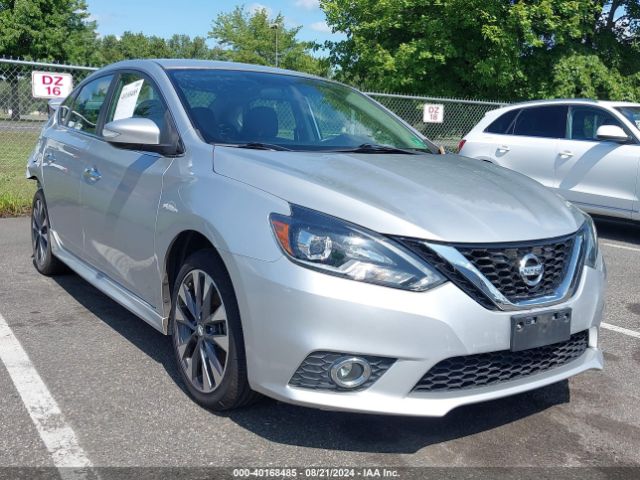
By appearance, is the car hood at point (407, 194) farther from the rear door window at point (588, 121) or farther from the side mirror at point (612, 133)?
the rear door window at point (588, 121)

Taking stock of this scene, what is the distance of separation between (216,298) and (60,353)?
1.41 m

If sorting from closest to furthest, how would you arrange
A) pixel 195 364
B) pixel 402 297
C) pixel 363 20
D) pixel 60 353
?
1. pixel 402 297
2. pixel 195 364
3. pixel 60 353
4. pixel 363 20

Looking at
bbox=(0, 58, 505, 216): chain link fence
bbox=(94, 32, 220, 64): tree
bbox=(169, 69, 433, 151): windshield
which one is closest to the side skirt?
bbox=(169, 69, 433, 151): windshield

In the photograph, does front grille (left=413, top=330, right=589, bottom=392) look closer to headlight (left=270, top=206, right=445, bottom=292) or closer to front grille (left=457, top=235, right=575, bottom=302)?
front grille (left=457, top=235, right=575, bottom=302)

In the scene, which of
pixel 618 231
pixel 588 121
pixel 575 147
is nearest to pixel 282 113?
pixel 575 147

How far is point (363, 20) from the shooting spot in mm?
23500

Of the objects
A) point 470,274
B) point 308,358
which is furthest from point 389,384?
point 470,274

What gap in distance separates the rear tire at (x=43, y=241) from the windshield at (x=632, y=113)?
6311 mm

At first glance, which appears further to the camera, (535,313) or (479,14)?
(479,14)

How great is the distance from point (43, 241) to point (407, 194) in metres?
3.63

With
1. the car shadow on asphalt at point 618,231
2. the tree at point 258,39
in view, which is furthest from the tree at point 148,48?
the car shadow on asphalt at point 618,231

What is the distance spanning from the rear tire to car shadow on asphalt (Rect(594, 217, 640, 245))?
6.15 metres

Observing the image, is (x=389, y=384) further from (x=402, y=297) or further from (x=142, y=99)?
(x=142, y=99)

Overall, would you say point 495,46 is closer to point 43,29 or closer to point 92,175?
point 92,175
